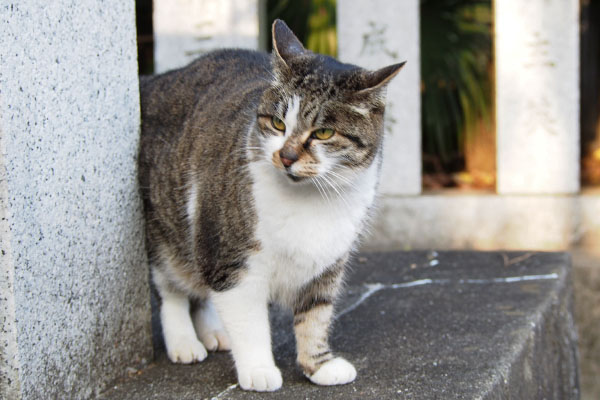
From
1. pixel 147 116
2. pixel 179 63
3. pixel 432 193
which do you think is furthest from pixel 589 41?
pixel 147 116

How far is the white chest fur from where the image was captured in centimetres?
196

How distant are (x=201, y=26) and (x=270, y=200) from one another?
3276mm

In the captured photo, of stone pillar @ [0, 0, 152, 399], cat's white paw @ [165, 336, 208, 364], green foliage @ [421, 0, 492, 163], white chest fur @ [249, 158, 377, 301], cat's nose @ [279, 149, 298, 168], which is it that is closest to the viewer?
stone pillar @ [0, 0, 152, 399]

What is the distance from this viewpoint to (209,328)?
2.51 meters

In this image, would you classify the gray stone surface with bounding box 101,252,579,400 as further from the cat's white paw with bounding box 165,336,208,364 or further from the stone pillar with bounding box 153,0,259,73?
the stone pillar with bounding box 153,0,259,73

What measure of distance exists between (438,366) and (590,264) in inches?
118

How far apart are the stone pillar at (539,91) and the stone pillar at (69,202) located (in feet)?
11.3

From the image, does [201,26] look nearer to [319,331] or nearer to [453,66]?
[453,66]

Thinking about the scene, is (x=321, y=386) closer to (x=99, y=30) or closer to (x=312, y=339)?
(x=312, y=339)

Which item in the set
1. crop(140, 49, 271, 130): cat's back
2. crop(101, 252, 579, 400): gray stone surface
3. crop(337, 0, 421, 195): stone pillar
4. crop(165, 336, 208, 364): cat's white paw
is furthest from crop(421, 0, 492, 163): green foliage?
crop(165, 336, 208, 364): cat's white paw

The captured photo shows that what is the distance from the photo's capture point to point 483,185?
634cm

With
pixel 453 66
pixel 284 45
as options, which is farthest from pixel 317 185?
pixel 453 66

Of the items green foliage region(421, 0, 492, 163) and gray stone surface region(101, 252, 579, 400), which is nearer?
gray stone surface region(101, 252, 579, 400)

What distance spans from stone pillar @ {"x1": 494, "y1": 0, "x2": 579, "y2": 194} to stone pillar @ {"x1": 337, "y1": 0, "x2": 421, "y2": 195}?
22.8 inches
